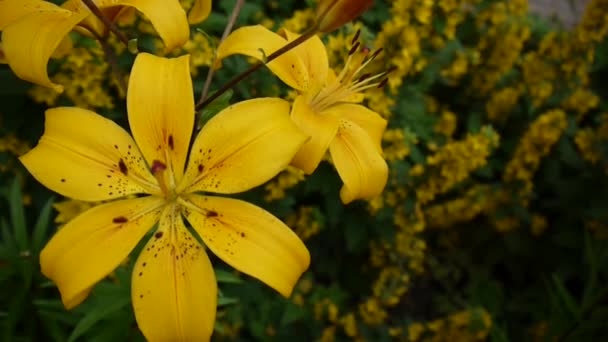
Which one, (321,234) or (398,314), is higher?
(321,234)

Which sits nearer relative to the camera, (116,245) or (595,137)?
(116,245)

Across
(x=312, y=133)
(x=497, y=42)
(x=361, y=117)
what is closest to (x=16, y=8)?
(x=312, y=133)

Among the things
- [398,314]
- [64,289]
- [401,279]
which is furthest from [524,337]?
[64,289]

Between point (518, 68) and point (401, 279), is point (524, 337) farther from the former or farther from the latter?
point (518, 68)

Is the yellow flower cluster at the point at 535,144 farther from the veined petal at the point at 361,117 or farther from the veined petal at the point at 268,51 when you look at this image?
the veined petal at the point at 268,51

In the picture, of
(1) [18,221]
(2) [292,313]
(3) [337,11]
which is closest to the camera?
(3) [337,11]

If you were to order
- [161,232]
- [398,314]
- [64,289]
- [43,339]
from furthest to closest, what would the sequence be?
[398,314] → [43,339] → [161,232] → [64,289]

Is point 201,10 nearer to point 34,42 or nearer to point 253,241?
point 34,42
